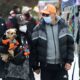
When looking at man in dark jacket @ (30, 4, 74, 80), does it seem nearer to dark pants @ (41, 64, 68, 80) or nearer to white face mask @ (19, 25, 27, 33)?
dark pants @ (41, 64, 68, 80)

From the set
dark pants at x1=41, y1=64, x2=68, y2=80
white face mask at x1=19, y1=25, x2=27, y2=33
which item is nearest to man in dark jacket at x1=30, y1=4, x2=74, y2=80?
dark pants at x1=41, y1=64, x2=68, y2=80

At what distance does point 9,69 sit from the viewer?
29.1ft

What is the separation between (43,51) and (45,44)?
13 cm

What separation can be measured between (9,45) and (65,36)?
1.11 meters

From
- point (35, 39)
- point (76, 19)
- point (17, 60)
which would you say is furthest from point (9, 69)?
point (76, 19)

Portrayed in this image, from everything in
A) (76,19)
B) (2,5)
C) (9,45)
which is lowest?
(2,5)

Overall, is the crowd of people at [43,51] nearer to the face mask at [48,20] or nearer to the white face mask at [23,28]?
the face mask at [48,20]

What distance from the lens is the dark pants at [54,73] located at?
8438 mm

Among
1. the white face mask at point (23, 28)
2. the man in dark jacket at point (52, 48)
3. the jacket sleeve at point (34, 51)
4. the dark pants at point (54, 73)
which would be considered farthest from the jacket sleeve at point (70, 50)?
the white face mask at point (23, 28)

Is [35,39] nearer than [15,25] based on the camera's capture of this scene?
Yes

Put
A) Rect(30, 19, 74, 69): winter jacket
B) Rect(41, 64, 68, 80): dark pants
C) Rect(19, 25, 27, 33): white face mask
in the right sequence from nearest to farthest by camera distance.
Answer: Rect(30, 19, 74, 69): winter jacket, Rect(41, 64, 68, 80): dark pants, Rect(19, 25, 27, 33): white face mask

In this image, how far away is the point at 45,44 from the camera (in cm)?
832

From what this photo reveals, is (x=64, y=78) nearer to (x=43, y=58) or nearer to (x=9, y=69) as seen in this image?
(x=43, y=58)

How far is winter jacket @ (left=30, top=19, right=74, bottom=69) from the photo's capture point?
27.3 feet
